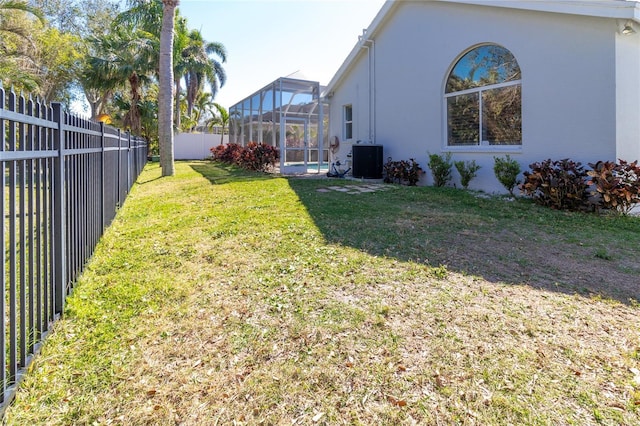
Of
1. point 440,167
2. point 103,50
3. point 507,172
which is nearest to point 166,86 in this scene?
point 440,167

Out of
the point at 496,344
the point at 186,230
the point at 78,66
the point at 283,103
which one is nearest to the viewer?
the point at 496,344

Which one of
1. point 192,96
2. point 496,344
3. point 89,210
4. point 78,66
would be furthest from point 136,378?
point 192,96

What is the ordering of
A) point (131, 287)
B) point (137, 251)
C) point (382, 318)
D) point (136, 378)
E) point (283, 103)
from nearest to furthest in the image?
point (136, 378), point (382, 318), point (131, 287), point (137, 251), point (283, 103)

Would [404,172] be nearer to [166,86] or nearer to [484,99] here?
[484,99]

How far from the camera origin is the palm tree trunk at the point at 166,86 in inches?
489

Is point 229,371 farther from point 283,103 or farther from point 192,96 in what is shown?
point 192,96

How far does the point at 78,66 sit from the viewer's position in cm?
2444

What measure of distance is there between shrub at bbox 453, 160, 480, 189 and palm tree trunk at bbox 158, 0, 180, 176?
927 cm

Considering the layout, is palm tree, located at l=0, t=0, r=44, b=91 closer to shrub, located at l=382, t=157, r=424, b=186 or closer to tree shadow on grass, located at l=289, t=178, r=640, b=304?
shrub, located at l=382, t=157, r=424, b=186

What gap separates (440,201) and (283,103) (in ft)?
30.1

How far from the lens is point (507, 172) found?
313 inches

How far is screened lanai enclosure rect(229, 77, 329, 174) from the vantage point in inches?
571

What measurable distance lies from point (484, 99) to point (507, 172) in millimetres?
2005

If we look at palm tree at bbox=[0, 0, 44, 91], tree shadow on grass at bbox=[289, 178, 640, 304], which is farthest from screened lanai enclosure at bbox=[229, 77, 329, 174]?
palm tree at bbox=[0, 0, 44, 91]
